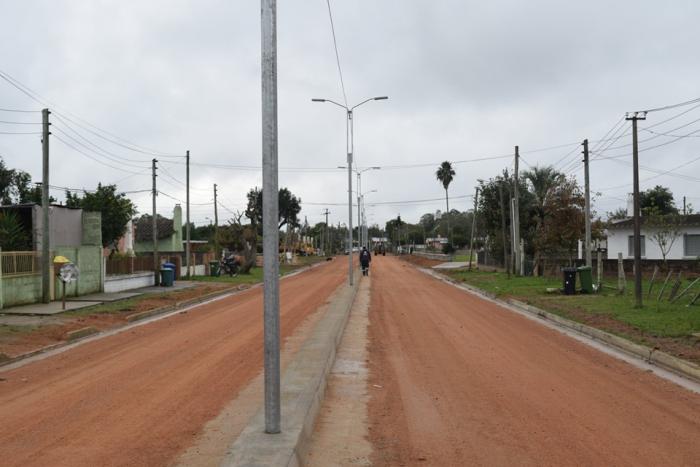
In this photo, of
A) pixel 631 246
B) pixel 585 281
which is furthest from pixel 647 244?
pixel 585 281

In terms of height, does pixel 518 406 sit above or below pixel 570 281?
below

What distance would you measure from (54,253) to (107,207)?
17585 mm

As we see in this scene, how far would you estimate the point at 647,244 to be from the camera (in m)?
37.0

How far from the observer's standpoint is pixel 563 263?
3538 cm

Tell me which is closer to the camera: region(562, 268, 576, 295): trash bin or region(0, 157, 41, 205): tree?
region(562, 268, 576, 295): trash bin

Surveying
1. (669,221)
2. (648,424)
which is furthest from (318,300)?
(669,221)

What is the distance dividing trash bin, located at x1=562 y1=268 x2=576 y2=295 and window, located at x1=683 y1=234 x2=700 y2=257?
16329 millimetres

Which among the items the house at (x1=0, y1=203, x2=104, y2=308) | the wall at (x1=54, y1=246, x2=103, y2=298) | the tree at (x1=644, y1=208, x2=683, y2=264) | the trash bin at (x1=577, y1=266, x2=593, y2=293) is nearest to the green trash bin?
the house at (x1=0, y1=203, x2=104, y2=308)

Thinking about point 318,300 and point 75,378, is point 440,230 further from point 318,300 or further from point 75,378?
point 75,378

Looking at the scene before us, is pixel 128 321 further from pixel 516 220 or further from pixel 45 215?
pixel 516 220

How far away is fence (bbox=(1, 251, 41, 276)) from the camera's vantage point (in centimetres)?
1941

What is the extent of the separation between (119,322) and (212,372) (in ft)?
27.6

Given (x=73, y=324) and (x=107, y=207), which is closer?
(x=73, y=324)

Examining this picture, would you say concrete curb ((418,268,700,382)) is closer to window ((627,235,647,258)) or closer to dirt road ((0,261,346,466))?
dirt road ((0,261,346,466))
